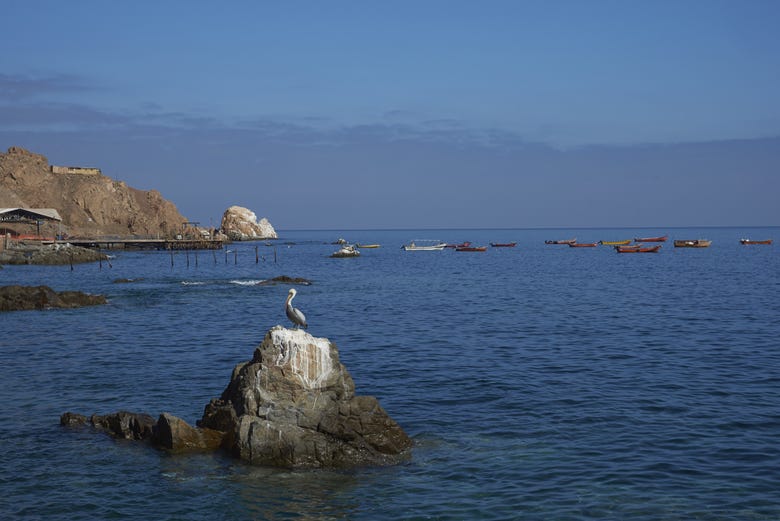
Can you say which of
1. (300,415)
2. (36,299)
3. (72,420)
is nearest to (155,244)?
A: (36,299)

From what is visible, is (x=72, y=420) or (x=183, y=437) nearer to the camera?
(x=183, y=437)

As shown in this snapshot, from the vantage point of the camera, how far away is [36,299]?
5291cm

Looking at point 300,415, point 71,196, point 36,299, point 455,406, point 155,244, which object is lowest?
point 455,406

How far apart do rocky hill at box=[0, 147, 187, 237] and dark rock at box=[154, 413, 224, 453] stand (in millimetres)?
162627

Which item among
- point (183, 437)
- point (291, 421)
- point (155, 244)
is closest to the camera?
point (291, 421)

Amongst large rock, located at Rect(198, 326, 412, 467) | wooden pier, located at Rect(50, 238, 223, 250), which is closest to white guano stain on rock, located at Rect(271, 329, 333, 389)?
large rock, located at Rect(198, 326, 412, 467)

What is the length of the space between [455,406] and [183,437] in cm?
934

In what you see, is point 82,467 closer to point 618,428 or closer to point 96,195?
point 618,428

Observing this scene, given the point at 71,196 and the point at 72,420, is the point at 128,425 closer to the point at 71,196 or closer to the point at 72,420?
the point at 72,420

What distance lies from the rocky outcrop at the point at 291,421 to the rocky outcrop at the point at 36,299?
116 feet

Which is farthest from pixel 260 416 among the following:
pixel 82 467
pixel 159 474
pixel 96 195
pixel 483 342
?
pixel 96 195

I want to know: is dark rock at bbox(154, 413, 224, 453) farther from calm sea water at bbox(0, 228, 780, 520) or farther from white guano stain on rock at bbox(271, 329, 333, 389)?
white guano stain on rock at bbox(271, 329, 333, 389)

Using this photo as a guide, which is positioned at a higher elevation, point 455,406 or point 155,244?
point 155,244

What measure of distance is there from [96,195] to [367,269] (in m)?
113
